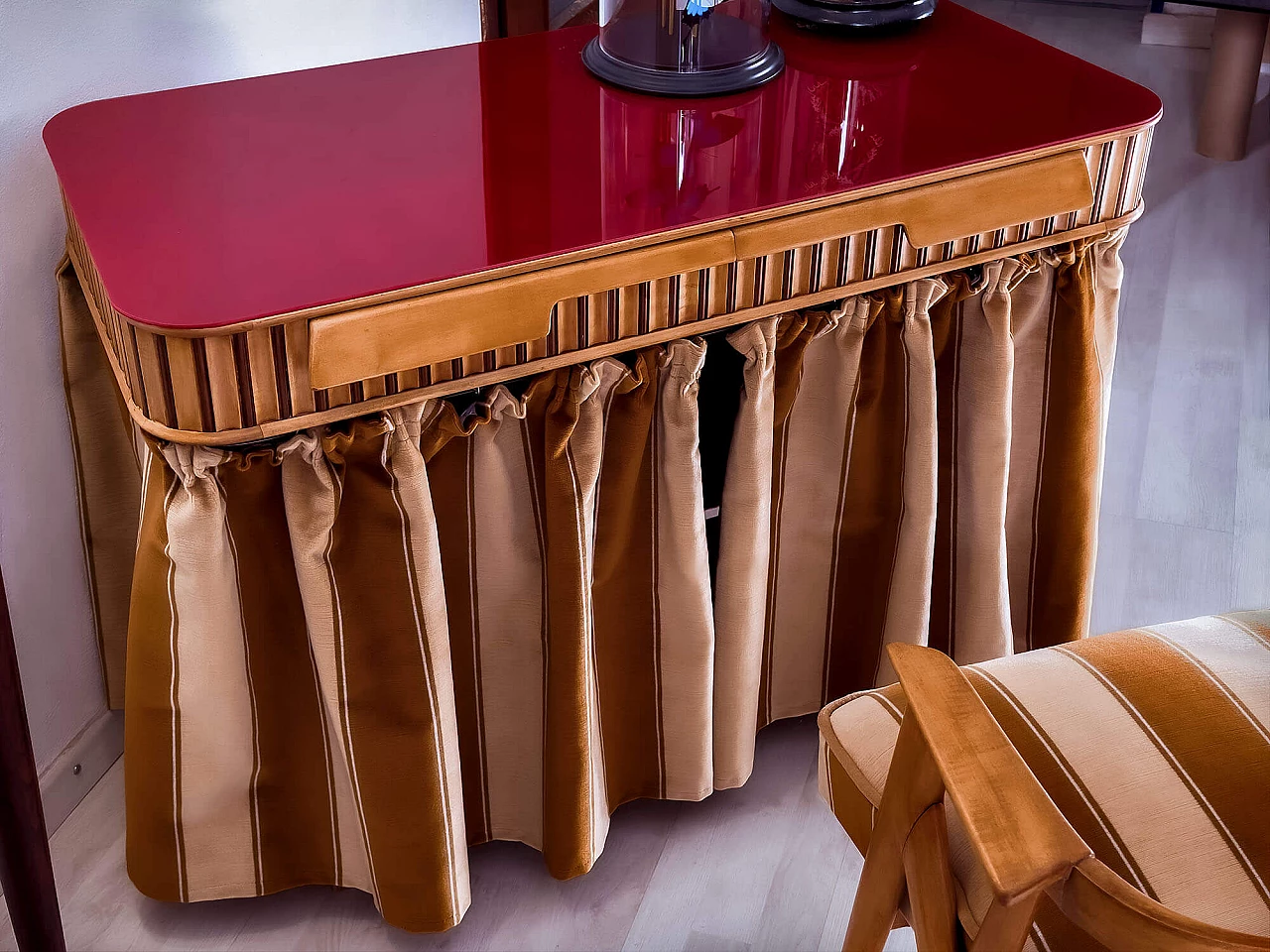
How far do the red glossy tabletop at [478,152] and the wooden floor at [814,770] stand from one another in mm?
104

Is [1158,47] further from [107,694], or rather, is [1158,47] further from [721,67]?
[107,694]

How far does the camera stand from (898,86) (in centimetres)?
139

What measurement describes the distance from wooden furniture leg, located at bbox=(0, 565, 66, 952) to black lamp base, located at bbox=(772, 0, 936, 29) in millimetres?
1090

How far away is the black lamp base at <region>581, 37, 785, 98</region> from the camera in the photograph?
135cm

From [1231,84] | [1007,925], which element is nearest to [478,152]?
[1007,925]

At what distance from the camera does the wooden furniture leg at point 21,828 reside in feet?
3.21

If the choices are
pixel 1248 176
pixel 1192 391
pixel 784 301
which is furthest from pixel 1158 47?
pixel 784 301

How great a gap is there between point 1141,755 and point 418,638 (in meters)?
0.65

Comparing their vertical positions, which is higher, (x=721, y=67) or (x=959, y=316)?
(x=721, y=67)

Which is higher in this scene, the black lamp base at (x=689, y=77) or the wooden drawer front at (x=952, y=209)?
the black lamp base at (x=689, y=77)

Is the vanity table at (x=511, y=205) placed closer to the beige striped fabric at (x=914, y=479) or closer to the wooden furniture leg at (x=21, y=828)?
the beige striped fabric at (x=914, y=479)

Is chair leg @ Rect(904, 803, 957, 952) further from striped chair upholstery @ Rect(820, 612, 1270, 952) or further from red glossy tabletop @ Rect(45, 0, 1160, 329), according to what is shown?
red glossy tabletop @ Rect(45, 0, 1160, 329)

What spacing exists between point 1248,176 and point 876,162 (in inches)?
93.7

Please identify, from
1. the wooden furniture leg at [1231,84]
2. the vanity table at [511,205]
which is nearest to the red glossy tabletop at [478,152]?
the vanity table at [511,205]
